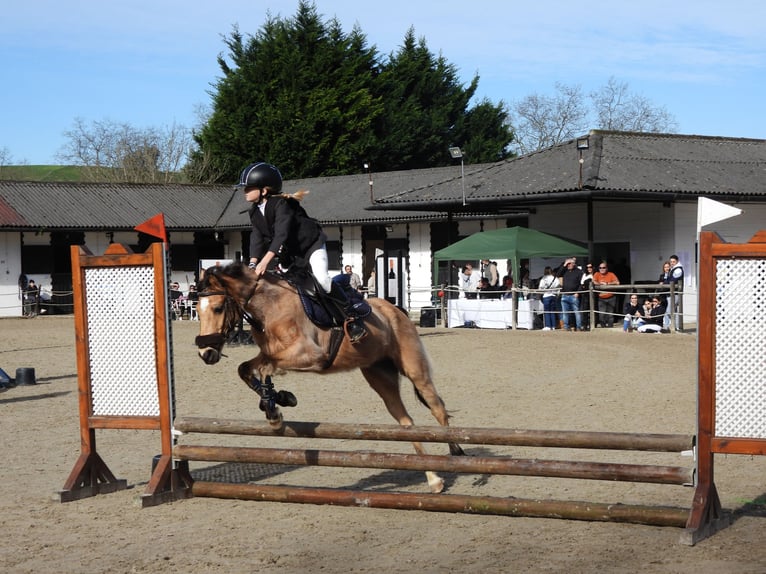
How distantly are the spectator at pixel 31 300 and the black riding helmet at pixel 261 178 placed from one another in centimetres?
2980

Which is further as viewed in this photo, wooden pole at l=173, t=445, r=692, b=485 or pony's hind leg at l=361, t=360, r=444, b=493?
pony's hind leg at l=361, t=360, r=444, b=493

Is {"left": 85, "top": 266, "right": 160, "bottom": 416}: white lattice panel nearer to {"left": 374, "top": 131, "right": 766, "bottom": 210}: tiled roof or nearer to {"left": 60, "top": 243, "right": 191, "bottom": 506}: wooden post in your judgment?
{"left": 60, "top": 243, "right": 191, "bottom": 506}: wooden post

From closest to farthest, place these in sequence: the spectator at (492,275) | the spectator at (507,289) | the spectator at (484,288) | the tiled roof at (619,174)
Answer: the spectator at (507,289)
the tiled roof at (619,174)
the spectator at (484,288)
the spectator at (492,275)

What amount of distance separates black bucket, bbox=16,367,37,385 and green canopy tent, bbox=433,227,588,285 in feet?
40.4

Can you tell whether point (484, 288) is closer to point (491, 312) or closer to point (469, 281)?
point (469, 281)

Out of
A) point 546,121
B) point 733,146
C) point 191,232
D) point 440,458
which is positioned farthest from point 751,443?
point 546,121

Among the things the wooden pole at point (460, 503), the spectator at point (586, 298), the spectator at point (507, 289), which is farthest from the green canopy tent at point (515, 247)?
the wooden pole at point (460, 503)

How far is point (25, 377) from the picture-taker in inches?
557

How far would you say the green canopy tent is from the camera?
77.0 feet

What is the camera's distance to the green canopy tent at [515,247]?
23469 mm

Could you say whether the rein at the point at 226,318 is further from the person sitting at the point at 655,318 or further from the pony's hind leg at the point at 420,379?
the person sitting at the point at 655,318

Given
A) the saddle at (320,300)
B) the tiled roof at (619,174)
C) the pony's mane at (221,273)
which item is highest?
the tiled roof at (619,174)

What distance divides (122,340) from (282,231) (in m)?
1.47

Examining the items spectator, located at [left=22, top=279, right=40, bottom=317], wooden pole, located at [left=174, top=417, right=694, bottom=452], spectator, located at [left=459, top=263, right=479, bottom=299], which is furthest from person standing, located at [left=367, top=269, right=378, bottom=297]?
wooden pole, located at [left=174, top=417, right=694, bottom=452]
